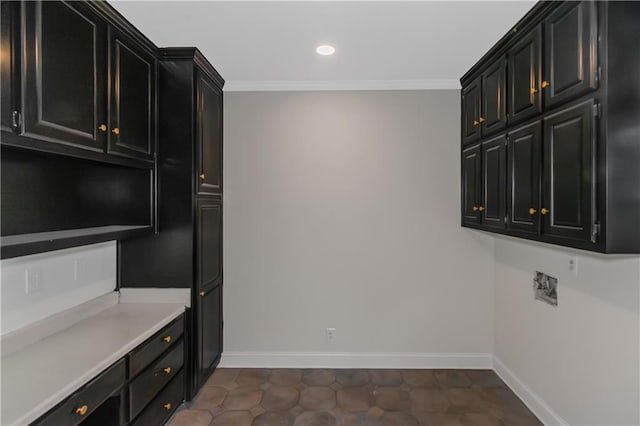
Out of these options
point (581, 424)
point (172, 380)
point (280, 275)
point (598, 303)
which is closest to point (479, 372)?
point (581, 424)

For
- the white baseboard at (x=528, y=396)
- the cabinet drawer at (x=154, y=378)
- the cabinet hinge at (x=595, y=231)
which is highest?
the cabinet hinge at (x=595, y=231)

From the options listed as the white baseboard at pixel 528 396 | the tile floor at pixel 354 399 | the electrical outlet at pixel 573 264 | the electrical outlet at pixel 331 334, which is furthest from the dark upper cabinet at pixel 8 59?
the white baseboard at pixel 528 396

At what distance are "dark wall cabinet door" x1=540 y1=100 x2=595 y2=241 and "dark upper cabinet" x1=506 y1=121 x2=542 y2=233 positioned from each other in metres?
0.07

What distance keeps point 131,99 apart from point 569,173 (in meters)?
2.60

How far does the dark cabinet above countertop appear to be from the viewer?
1.58 metres

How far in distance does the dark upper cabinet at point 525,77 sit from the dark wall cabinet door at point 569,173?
0.69ft

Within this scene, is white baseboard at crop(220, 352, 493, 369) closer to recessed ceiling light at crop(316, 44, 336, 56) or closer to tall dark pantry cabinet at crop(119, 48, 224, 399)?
tall dark pantry cabinet at crop(119, 48, 224, 399)

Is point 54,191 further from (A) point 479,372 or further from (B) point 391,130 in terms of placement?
(A) point 479,372

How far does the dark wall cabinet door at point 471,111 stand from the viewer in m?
2.90

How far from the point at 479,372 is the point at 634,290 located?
1832 mm

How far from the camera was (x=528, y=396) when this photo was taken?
8.95ft

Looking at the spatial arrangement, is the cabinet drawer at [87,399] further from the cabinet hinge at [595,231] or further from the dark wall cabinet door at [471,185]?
the dark wall cabinet door at [471,185]

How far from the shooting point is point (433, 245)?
3.37 meters

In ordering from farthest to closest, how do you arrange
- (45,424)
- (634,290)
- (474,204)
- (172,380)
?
(474,204), (172,380), (634,290), (45,424)
